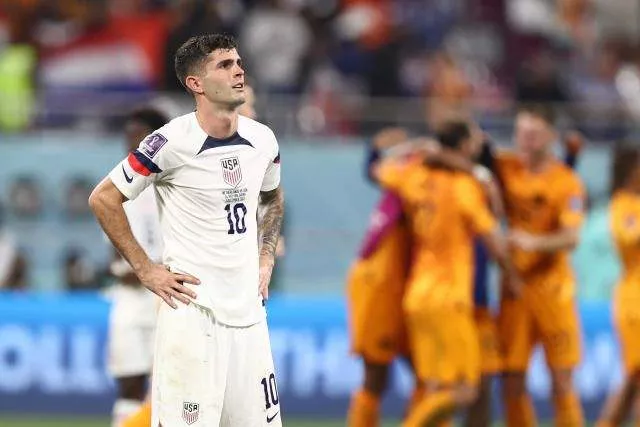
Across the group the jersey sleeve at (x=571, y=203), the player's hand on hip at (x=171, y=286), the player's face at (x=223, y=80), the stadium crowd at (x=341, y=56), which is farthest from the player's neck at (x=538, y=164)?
the player's hand on hip at (x=171, y=286)

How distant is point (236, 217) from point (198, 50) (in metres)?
0.81

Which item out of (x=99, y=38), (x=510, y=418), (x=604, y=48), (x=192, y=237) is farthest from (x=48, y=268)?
(x=192, y=237)

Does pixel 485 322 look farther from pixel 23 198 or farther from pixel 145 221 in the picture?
pixel 23 198

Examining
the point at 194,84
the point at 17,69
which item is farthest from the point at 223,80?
the point at 17,69

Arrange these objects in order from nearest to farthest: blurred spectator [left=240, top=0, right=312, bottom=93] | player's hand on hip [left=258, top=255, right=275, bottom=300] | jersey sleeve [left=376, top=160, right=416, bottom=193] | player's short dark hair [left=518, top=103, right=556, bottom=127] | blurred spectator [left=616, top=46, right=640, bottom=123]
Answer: player's hand on hip [left=258, top=255, right=275, bottom=300]
jersey sleeve [left=376, top=160, right=416, bottom=193]
player's short dark hair [left=518, top=103, right=556, bottom=127]
blurred spectator [left=240, top=0, right=312, bottom=93]
blurred spectator [left=616, top=46, right=640, bottom=123]

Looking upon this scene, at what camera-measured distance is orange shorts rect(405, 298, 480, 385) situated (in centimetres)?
1118

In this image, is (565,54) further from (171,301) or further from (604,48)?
(171,301)

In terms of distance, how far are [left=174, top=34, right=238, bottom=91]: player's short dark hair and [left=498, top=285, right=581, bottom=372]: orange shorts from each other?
4.91 metres

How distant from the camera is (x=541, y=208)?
1220 cm

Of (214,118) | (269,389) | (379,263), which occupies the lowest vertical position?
(269,389)

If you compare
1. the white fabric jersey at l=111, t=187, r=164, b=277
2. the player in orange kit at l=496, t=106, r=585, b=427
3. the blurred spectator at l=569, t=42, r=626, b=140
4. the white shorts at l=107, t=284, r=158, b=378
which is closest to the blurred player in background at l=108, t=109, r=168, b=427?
the white shorts at l=107, t=284, r=158, b=378

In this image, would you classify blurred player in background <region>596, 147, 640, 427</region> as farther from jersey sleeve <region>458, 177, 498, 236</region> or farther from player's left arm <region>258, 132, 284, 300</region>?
player's left arm <region>258, 132, 284, 300</region>

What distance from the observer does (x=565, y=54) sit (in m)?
19.6

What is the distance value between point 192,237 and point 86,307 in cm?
718
